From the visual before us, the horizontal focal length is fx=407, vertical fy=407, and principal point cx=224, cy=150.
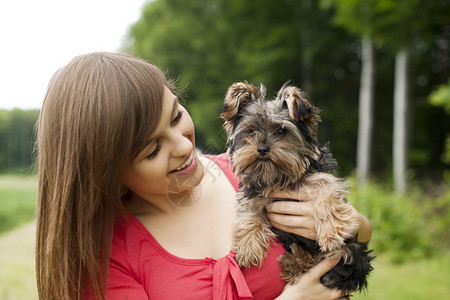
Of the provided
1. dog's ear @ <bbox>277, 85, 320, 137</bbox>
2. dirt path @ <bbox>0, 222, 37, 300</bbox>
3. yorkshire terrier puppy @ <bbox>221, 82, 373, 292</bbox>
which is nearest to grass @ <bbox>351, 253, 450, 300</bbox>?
yorkshire terrier puppy @ <bbox>221, 82, 373, 292</bbox>

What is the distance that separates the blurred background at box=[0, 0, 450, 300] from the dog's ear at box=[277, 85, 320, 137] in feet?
2.73

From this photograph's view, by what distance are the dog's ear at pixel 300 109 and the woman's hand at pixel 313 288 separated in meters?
0.79

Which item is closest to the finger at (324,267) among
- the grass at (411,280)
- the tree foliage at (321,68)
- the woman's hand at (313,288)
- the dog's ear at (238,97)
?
the woman's hand at (313,288)

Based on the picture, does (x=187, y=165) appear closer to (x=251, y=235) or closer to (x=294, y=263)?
(x=251, y=235)

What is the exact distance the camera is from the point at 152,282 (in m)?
2.22

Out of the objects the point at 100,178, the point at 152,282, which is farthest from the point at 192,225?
the point at 100,178

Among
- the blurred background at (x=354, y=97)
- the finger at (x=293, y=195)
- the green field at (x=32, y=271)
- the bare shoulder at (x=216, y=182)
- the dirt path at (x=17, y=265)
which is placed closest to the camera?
the finger at (x=293, y=195)

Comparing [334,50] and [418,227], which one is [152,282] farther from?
[334,50]

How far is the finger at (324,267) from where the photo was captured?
2.39 meters

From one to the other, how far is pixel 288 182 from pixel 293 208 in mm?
168

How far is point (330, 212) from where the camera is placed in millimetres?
2395

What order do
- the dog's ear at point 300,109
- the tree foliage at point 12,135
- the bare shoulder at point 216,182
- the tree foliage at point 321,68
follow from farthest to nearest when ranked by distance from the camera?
the tree foliage at point 321,68, the tree foliage at point 12,135, the bare shoulder at point 216,182, the dog's ear at point 300,109

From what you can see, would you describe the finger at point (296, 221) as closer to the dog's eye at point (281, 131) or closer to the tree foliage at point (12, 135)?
the dog's eye at point (281, 131)

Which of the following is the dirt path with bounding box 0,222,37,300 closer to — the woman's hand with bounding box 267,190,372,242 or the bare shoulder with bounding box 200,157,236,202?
the bare shoulder with bounding box 200,157,236,202
